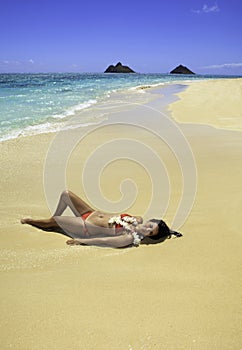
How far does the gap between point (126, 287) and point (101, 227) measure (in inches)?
38.7

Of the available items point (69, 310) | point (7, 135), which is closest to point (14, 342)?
point (69, 310)

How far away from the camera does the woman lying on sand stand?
10.2ft

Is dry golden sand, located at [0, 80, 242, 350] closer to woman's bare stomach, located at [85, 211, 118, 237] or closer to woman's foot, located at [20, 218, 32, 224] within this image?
woman's foot, located at [20, 218, 32, 224]

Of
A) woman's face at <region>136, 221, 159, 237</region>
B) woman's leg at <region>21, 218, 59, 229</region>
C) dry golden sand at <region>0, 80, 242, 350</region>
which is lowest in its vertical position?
dry golden sand at <region>0, 80, 242, 350</region>

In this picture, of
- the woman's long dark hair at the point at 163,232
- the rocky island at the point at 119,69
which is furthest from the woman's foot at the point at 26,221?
the rocky island at the point at 119,69

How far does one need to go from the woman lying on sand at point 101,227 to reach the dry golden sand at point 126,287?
0.10 metres

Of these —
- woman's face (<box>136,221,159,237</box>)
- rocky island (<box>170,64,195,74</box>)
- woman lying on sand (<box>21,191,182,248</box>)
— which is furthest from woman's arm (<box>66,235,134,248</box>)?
rocky island (<box>170,64,195,74</box>)

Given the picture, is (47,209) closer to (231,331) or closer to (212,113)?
(231,331)

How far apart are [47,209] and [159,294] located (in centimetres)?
215

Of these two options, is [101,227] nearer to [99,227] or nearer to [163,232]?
[99,227]

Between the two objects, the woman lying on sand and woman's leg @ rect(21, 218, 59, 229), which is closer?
the woman lying on sand

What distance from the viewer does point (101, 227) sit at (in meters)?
3.34

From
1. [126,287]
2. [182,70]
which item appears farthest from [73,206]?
[182,70]

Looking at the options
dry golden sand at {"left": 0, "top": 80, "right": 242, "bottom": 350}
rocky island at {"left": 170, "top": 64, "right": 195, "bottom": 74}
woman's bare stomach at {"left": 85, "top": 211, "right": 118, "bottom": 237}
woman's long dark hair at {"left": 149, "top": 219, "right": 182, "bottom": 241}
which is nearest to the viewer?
dry golden sand at {"left": 0, "top": 80, "right": 242, "bottom": 350}
